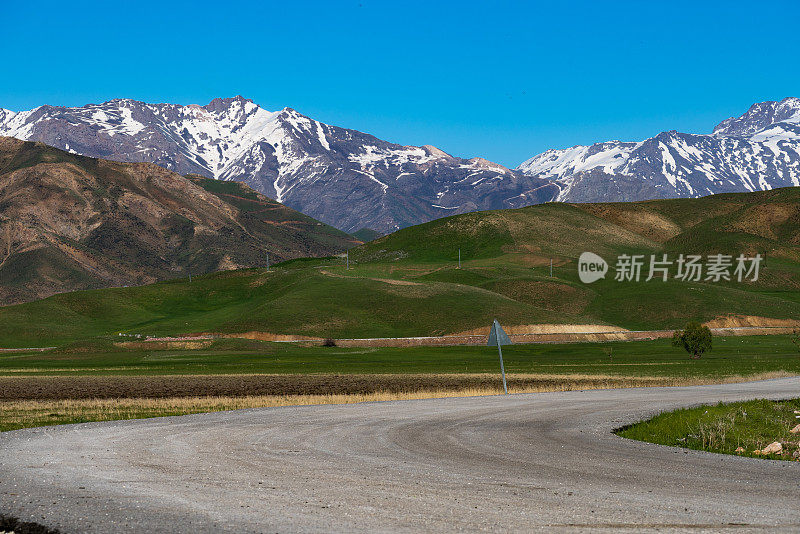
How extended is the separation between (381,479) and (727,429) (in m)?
13.7

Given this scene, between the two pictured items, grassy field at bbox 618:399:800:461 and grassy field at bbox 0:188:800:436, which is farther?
grassy field at bbox 0:188:800:436

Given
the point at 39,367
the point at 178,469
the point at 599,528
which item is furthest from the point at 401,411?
the point at 39,367

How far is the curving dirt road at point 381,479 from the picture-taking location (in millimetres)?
13445

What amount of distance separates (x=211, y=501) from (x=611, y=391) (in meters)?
34.0

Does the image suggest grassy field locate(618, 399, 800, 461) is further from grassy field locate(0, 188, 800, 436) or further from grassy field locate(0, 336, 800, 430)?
grassy field locate(0, 188, 800, 436)

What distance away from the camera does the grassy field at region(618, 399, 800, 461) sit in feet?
76.2

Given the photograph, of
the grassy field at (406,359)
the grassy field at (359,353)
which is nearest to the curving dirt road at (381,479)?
the grassy field at (359,353)

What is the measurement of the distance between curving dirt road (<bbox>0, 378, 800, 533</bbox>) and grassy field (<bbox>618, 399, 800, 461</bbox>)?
1411 millimetres

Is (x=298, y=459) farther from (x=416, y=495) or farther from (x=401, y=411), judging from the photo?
(x=401, y=411)

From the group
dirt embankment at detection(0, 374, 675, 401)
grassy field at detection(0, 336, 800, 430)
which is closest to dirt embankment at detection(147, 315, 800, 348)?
grassy field at detection(0, 336, 800, 430)

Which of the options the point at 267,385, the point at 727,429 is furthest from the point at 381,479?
the point at 267,385

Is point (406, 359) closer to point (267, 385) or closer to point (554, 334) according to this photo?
point (267, 385)

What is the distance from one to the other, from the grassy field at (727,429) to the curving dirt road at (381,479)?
55.5 inches

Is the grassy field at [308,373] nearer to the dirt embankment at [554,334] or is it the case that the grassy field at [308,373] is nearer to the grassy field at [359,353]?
the grassy field at [359,353]
